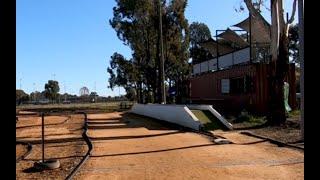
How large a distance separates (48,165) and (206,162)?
3950 mm

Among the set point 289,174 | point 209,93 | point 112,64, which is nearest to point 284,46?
point 289,174

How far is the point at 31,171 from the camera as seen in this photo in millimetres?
13086

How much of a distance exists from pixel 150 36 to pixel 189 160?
4580cm

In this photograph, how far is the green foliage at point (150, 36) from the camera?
2270 inches

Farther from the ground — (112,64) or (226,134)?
(112,64)

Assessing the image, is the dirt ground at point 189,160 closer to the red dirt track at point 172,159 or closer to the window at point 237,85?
the red dirt track at point 172,159

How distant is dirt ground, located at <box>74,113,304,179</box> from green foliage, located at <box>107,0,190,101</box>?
1420 inches

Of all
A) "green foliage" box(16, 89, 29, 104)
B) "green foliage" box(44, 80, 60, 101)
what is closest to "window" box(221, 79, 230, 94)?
"green foliage" box(16, 89, 29, 104)

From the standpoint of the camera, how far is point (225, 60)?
41500mm

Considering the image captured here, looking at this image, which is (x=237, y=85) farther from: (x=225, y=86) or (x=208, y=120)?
(x=208, y=120)

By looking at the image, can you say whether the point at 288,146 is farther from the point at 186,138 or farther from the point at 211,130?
the point at 211,130

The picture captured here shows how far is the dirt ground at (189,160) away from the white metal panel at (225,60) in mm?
19815

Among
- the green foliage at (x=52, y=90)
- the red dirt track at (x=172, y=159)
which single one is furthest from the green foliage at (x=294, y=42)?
the green foliage at (x=52, y=90)

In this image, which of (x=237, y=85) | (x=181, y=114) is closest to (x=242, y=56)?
(x=237, y=85)
